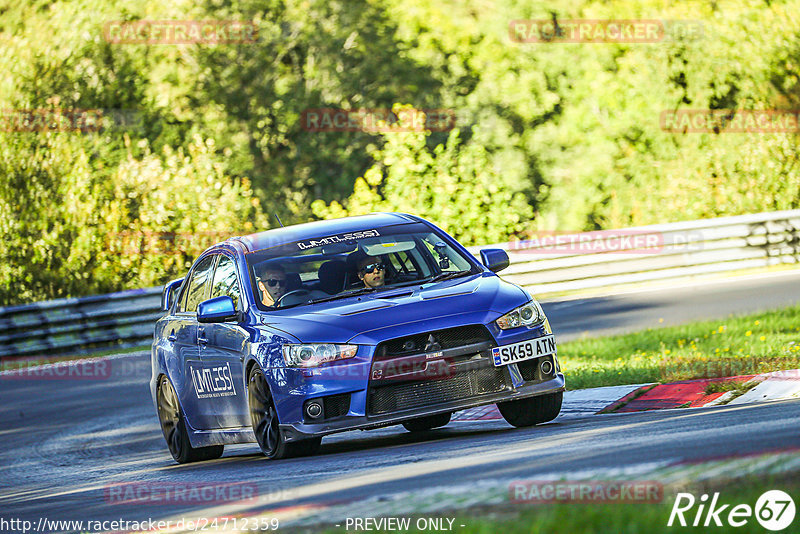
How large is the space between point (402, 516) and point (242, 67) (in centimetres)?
3546

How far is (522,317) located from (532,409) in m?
0.89

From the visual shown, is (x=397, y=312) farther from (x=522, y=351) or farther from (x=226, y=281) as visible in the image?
(x=226, y=281)

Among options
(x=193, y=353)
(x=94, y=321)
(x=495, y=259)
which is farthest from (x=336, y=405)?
(x=94, y=321)

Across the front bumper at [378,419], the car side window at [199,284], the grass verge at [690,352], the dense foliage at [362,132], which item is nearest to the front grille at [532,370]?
the front bumper at [378,419]

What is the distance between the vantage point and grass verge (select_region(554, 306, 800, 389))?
37.2 feet

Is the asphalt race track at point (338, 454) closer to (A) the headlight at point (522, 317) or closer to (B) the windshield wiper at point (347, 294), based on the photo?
(A) the headlight at point (522, 317)

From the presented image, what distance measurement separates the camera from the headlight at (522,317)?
890 centimetres

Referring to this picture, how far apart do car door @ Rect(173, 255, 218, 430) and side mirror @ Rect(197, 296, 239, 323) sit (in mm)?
747

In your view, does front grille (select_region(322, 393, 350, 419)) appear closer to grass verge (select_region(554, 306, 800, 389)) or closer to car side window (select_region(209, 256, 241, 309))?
car side window (select_region(209, 256, 241, 309))

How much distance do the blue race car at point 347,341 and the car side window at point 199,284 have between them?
0.10ft

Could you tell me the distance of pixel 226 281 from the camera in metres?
10.3

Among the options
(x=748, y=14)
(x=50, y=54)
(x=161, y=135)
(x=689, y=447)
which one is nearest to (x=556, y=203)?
(x=748, y=14)

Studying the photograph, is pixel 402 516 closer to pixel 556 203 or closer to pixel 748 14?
pixel 748 14

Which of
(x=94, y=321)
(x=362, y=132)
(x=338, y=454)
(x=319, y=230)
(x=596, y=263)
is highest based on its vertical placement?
(x=319, y=230)
